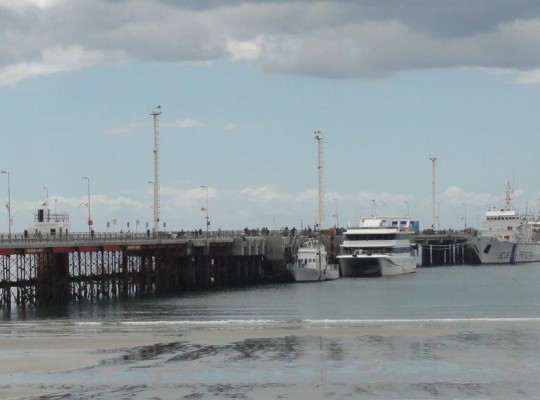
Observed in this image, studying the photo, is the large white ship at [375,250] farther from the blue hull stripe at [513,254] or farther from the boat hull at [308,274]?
the blue hull stripe at [513,254]

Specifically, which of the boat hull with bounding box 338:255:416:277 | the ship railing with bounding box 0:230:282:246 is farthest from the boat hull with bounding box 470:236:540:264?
the boat hull with bounding box 338:255:416:277

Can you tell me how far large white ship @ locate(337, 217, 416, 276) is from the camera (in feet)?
415

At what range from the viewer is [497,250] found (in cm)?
17450

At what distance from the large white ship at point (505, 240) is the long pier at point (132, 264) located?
57.9 metres

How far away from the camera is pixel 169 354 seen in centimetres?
4722

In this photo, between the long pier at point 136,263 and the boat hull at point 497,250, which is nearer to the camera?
the long pier at point 136,263

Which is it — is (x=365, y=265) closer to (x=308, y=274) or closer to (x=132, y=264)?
(x=308, y=274)

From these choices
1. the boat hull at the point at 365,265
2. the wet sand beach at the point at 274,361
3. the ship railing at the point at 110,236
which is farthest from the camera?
the boat hull at the point at 365,265

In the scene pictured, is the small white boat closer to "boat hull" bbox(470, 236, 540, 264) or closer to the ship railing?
the ship railing

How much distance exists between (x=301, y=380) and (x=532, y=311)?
3559 cm

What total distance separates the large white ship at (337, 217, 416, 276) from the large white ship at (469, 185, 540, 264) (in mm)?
41367

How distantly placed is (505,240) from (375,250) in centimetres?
5286

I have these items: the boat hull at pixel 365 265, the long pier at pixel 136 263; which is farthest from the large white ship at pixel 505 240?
the boat hull at pixel 365 265

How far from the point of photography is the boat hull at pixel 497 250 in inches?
6875
